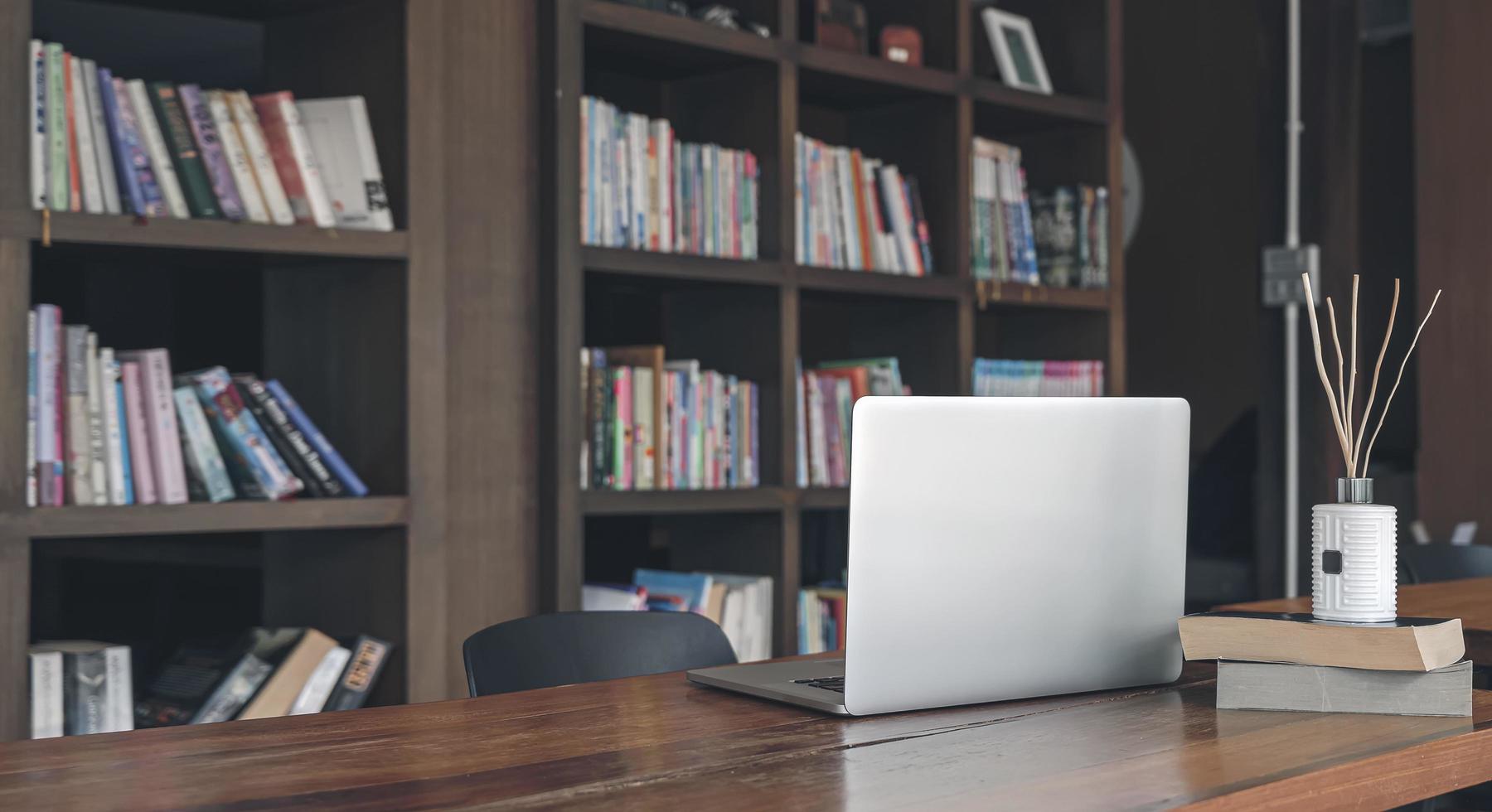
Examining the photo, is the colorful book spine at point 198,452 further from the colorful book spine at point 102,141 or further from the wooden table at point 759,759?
the wooden table at point 759,759

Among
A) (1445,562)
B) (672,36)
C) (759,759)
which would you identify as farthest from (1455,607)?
(672,36)

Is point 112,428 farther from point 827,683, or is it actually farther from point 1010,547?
point 1010,547

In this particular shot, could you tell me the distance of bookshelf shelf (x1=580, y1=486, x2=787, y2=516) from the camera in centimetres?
290

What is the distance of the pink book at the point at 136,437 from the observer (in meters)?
2.44

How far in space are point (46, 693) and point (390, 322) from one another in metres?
0.85

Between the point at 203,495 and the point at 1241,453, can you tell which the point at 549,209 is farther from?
the point at 1241,453

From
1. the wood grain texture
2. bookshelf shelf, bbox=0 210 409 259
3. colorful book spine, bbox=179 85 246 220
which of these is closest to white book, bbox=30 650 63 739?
bookshelf shelf, bbox=0 210 409 259

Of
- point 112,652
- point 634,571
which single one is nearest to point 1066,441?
point 112,652

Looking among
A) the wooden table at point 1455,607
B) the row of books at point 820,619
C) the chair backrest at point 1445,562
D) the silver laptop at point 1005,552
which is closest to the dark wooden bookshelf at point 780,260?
the row of books at point 820,619

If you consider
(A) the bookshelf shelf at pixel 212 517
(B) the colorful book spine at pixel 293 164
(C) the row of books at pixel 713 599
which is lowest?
(C) the row of books at pixel 713 599

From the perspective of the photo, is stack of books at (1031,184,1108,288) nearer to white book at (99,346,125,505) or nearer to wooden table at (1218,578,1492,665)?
wooden table at (1218,578,1492,665)

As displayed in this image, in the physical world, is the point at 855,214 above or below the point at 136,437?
above

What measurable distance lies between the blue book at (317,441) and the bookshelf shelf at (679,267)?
0.61m

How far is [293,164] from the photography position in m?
2.61
